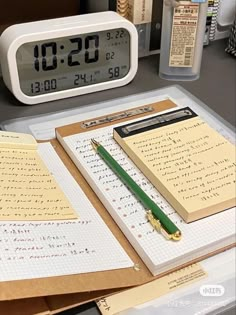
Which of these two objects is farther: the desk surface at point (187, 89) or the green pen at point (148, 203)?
the desk surface at point (187, 89)

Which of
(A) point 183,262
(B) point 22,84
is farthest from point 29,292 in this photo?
(B) point 22,84

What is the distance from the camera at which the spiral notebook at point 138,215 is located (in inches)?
19.3

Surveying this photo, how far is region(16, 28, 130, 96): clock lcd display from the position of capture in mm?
707

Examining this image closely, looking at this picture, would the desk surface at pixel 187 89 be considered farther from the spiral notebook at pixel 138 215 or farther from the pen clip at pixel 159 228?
the pen clip at pixel 159 228

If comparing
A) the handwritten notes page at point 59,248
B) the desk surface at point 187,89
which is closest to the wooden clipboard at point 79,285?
the handwritten notes page at point 59,248

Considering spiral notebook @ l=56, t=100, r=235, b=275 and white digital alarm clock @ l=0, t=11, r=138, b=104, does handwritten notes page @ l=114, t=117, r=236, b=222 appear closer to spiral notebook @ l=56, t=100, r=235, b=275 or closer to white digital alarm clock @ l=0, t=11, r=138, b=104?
spiral notebook @ l=56, t=100, r=235, b=275

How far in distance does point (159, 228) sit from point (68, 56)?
0.32m

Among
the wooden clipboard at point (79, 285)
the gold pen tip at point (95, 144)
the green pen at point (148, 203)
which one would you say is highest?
the gold pen tip at point (95, 144)

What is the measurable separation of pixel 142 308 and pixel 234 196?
0.15 meters

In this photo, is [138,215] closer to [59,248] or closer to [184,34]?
[59,248]

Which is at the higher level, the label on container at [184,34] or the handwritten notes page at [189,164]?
the label on container at [184,34]

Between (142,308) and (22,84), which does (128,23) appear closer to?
(22,84)

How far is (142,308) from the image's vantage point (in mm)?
469

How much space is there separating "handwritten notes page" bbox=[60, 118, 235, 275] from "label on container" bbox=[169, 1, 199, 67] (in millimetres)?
237
